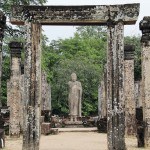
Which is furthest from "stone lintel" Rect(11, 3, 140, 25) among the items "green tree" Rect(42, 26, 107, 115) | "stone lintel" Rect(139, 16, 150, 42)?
"green tree" Rect(42, 26, 107, 115)

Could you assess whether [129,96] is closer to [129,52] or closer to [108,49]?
[129,52]

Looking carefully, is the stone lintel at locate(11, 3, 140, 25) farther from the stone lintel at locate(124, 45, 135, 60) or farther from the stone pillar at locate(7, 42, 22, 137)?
the stone lintel at locate(124, 45, 135, 60)

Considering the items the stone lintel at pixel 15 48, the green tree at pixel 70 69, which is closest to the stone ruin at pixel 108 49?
the stone lintel at pixel 15 48

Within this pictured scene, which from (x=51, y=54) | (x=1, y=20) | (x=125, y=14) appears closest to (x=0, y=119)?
(x=1, y=20)

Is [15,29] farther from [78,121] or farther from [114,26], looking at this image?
[114,26]

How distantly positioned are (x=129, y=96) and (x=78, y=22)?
24.9 feet

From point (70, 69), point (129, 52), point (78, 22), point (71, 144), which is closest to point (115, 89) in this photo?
point (78, 22)

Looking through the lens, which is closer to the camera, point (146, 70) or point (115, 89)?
point (115, 89)

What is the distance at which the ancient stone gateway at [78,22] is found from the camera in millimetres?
12414

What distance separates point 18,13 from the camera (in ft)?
41.1

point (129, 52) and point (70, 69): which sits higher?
→ point (70, 69)

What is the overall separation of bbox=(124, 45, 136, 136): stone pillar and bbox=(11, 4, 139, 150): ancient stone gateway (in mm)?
6949

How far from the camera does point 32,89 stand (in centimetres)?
1248

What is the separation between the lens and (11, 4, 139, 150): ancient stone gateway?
40.7 ft
